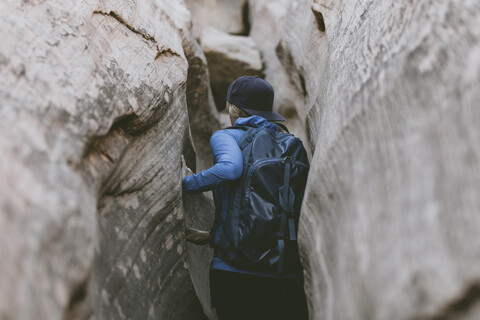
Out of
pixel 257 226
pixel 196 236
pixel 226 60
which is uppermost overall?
pixel 257 226

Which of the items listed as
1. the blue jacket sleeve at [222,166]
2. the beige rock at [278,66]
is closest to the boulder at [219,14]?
the beige rock at [278,66]

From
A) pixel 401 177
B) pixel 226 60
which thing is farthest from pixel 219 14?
pixel 401 177

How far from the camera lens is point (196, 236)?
3875mm

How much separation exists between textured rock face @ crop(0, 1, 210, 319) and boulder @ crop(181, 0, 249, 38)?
406 cm

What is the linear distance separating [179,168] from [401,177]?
2082 mm

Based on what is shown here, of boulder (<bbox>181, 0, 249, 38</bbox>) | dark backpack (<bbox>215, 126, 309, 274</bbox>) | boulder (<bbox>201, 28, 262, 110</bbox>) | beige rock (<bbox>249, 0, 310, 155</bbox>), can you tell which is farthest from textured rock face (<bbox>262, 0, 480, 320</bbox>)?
boulder (<bbox>181, 0, 249, 38</bbox>)

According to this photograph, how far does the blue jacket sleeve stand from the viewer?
10.9 ft

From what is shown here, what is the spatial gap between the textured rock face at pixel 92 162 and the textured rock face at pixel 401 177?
111 cm

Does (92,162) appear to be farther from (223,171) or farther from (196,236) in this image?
(196,236)

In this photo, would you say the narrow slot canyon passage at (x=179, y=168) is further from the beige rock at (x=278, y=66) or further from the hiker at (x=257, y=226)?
the beige rock at (x=278, y=66)

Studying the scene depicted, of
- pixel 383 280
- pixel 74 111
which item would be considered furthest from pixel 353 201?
pixel 74 111

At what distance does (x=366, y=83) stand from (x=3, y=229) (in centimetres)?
205

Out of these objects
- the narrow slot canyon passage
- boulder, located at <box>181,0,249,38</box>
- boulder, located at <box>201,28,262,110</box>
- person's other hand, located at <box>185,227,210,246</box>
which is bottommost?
person's other hand, located at <box>185,227,210,246</box>

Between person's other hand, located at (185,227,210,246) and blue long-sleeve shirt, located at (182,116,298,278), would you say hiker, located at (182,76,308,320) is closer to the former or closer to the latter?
blue long-sleeve shirt, located at (182,116,298,278)
